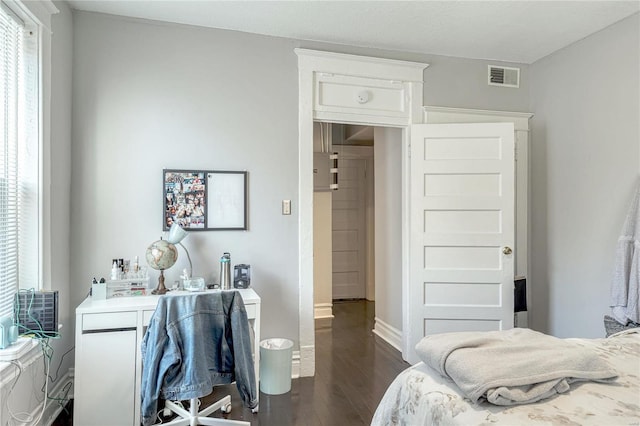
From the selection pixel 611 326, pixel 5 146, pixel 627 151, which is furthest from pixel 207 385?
pixel 627 151

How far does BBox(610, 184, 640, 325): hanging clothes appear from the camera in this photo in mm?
2562

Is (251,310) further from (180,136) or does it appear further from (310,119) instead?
(310,119)

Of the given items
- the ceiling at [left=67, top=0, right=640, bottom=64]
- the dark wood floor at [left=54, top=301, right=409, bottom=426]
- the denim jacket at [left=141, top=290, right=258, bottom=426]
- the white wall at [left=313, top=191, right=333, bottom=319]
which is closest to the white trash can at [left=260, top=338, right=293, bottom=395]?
the dark wood floor at [left=54, top=301, right=409, bottom=426]

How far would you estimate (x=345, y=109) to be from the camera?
3256 mm

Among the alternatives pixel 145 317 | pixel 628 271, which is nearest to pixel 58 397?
pixel 145 317

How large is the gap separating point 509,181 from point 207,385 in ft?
9.06

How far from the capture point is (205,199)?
2.94m

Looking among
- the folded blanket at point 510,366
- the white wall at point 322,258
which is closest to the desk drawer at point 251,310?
the folded blanket at point 510,366

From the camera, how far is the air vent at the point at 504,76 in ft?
11.8

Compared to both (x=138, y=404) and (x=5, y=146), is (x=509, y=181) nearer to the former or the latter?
(x=138, y=404)

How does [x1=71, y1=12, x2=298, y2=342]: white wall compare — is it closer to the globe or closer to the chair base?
the globe

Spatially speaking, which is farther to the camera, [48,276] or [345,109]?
[345,109]

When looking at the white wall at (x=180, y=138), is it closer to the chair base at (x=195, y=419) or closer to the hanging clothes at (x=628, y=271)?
the chair base at (x=195, y=419)

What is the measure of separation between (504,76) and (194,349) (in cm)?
344
